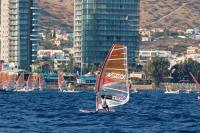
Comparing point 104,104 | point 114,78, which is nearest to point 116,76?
point 114,78

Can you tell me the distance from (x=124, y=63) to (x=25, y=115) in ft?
37.9

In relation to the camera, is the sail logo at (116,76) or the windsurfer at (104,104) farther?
the windsurfer at (104,104)

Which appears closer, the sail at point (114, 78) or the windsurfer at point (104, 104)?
the sail at point (114, 78)

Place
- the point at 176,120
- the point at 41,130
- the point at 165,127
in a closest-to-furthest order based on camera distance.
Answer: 1. the point at 41,130
2. the point at 165,127
3. the point at 176,120

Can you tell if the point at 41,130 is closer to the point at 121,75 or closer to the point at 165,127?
the point at 165,127

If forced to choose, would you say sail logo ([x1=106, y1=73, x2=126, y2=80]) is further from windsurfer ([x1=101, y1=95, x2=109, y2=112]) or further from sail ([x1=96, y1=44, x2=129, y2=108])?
windsurfer ([x1=101, y1=95, x2=109, y2=112])

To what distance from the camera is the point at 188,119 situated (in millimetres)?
105000

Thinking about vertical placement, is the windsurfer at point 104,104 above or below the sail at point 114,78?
below

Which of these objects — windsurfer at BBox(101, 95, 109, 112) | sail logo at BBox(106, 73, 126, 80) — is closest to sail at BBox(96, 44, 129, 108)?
sail logo at BBox(106, 73, 126, 80)

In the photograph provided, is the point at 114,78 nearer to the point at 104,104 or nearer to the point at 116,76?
the point at 116,76

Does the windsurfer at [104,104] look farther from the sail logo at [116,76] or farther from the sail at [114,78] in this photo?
the sail logo at [116,76]

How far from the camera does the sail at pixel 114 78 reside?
10531 centimetres

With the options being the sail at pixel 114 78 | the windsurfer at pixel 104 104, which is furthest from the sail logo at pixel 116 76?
the windsurfer at pixel 104 104

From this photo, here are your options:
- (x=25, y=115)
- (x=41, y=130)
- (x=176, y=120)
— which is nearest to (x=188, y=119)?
(x=176, y=120)
